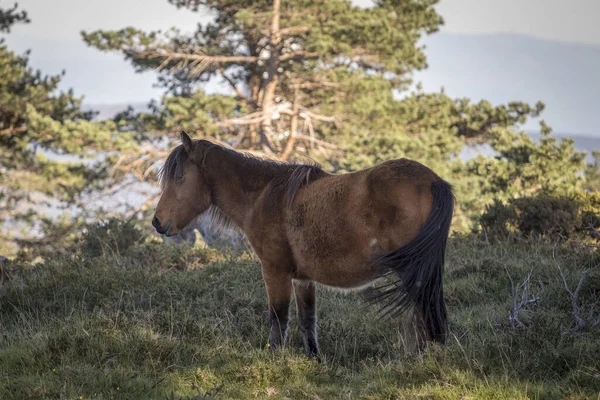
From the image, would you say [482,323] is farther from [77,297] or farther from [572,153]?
[572,153]

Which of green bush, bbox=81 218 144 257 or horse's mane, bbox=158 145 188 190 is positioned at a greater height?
horse's mane, bbox=158 145 188 190

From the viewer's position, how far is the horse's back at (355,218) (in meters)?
5.17

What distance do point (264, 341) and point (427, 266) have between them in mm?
2122

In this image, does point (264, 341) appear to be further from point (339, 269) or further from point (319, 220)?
point (319, 220)

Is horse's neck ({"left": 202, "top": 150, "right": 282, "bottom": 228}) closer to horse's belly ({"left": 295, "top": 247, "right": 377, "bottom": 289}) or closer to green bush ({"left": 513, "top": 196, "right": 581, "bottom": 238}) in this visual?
horse's belly ({"left": 295, "top": 247, "right": 377, "bottom": 289})

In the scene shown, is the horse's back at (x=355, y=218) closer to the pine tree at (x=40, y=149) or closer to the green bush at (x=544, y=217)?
the green bush at (x=544, y=217)

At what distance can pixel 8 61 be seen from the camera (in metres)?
21.3

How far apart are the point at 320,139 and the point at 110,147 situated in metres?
7.03

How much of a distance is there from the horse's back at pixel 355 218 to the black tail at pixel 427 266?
0.32 feet

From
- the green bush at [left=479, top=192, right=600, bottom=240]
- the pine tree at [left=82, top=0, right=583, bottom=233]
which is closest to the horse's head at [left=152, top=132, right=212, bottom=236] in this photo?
the green bush at [left=479, top=192, right=600, bottom=240]

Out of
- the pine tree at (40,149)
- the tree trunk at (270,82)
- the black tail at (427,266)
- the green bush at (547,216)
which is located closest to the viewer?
the black tail at (427,266)

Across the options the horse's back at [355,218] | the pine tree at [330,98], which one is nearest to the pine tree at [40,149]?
the pine tree at [330,98]

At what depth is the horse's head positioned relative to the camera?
6301 millimetres

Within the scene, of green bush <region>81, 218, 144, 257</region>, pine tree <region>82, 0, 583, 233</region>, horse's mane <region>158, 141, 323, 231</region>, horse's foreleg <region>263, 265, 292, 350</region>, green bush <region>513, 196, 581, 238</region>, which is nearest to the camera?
horse's foreleg <region>263, 265, 292, 350</region>
